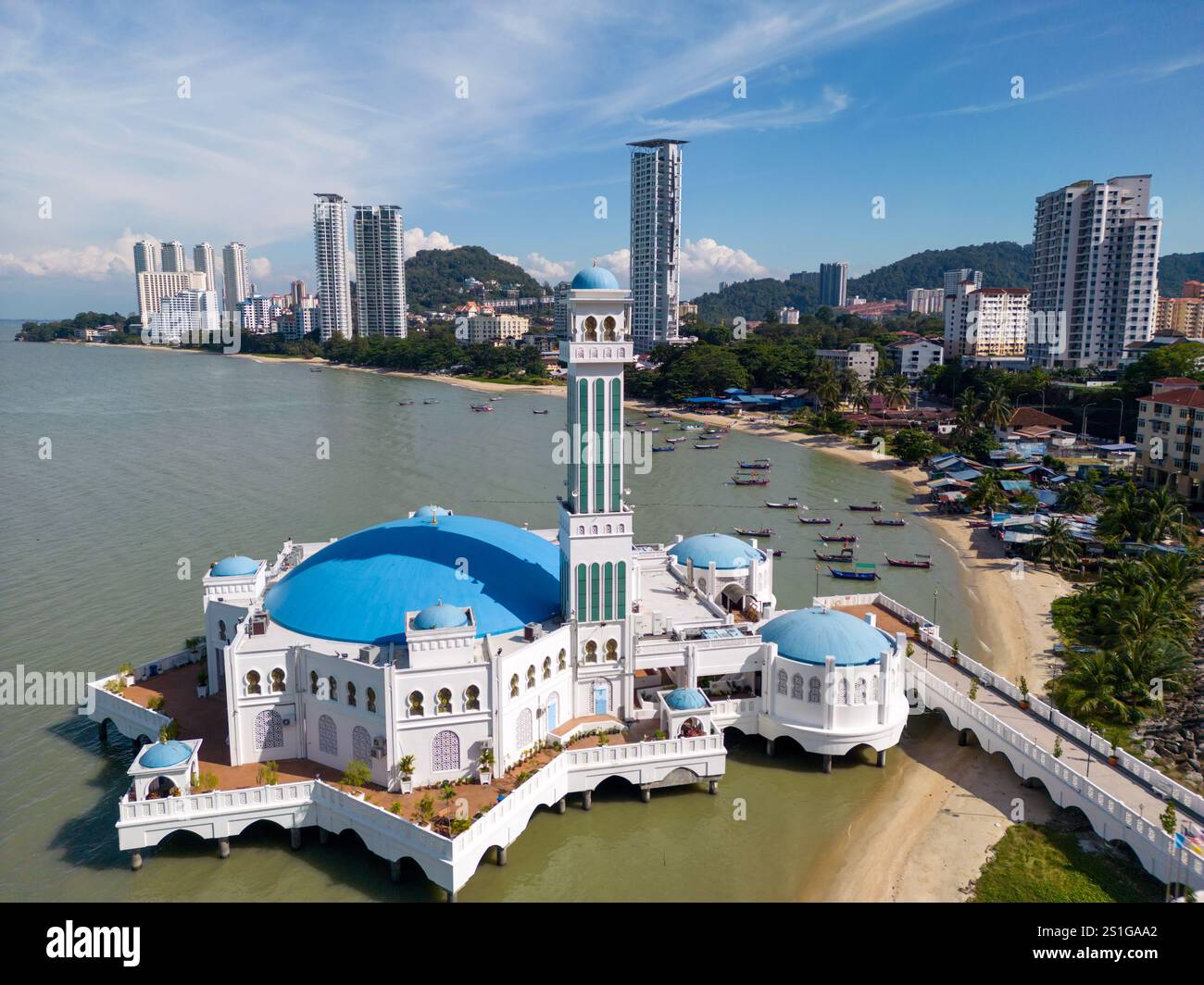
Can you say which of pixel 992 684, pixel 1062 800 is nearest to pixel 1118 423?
pixel 992 684

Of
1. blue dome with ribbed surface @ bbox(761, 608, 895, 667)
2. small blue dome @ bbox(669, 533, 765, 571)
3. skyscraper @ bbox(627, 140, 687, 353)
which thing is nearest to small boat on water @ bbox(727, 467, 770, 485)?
small blue dome @ bbox(669, 533, 765, 571)

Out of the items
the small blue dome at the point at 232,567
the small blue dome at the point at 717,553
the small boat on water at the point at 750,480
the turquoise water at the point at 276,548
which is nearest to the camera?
the turquoise water at the point at 276,548

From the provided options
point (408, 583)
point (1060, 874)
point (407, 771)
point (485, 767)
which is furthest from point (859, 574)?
point (407, 771)

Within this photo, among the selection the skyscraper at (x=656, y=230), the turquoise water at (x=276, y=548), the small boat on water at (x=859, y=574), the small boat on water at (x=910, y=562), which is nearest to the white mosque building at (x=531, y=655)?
the turquoise water at (x=276, y=548)

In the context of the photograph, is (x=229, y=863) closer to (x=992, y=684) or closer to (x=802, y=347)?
(x=992, y=684)

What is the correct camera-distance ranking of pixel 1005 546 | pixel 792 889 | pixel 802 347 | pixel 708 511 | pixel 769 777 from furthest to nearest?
A: pixel 802 347 → pixel 708 511 → pixel 1005 546 → pixel 769 777 → pixel 792 889

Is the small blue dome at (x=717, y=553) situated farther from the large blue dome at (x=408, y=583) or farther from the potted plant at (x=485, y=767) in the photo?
the potted plant at (x=485, y=767)

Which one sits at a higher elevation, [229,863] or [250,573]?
[250,573]
